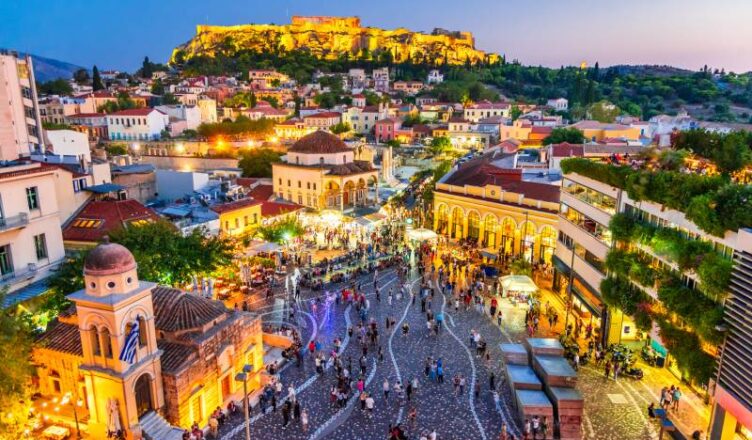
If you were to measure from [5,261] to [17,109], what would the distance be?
3632cm

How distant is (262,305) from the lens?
2744cm

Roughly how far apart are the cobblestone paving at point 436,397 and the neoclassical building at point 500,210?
36.1 feet

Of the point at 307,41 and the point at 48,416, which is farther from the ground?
the point at 307,41

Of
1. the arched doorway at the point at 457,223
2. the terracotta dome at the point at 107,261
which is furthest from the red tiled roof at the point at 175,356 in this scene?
the arched doorway at the point at 457,223

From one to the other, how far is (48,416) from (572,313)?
881 inches

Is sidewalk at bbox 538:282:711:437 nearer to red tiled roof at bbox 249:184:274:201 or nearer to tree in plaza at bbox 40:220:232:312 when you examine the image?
tree in plaza at bbox 40:220:232:312

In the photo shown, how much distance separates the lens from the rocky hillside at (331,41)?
176600mm

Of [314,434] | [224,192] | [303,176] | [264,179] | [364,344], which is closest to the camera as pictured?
[314,434]

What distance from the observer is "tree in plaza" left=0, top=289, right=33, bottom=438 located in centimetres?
1462

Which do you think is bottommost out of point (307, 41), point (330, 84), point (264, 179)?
point (264, 179)

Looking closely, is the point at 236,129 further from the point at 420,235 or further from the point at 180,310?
the point at 180,310

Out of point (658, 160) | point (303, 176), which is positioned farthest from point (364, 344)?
point (303, 176)

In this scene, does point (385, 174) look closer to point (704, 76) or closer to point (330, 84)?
point (330, 84)

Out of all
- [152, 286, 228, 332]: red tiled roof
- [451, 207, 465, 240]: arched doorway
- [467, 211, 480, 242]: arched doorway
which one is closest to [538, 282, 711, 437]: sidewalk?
[152, 286, 228, 332]: red tiled roof
